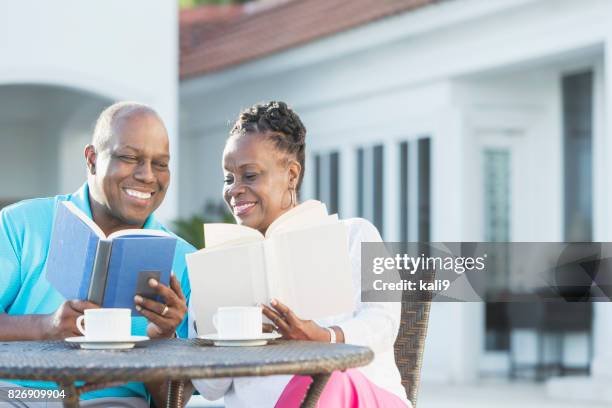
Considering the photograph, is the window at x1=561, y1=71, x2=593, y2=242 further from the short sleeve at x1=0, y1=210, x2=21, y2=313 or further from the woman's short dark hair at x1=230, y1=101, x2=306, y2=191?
the short sleeve at x1=0, y1=210, x2=21, y2=313

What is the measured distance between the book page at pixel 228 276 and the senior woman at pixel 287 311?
9 cm

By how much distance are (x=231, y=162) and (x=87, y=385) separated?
1073mm

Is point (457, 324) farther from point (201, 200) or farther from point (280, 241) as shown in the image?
point (280, 241)

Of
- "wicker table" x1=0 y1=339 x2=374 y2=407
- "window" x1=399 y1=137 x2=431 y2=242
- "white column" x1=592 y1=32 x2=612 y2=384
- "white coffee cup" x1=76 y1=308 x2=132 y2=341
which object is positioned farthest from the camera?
"window" x1=399 y1=137 x2=431 y2=242

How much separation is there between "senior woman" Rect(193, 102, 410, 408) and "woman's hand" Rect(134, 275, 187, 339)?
0.77 ft

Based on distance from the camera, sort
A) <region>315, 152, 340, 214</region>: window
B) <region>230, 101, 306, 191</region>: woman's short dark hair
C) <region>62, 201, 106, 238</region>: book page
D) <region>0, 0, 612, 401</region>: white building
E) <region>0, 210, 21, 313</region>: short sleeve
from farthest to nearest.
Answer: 1. <region>315, 152, 340, 214</region>: window
2. <region>0, 0, 612, 401</region>: white building
3. <region>230, 101, 306, 191</region>: woman's short dark hair
4. <region>0, 210, 21, 313</region>: short sleeve
5. <region>62, 201, 106, 238</region>: book page

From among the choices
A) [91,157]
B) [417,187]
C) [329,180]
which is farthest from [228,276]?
[329,180]

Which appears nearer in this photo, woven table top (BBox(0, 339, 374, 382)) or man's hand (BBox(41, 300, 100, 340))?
woven table top (BBox(0, 339, 374, 382))

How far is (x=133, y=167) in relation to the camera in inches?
150

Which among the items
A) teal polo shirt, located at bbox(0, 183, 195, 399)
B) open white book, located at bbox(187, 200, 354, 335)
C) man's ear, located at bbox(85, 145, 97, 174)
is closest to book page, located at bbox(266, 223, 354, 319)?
open white book, located at bbox(187, 200, 354, 335)

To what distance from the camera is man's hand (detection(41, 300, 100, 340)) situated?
324cm

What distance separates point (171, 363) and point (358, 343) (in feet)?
2.56

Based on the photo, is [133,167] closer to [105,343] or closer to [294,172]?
[294,172]

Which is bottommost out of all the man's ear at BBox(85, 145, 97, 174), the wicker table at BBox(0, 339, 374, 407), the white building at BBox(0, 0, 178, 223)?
the wicker table at BBox(0, 339, 374, 407)
